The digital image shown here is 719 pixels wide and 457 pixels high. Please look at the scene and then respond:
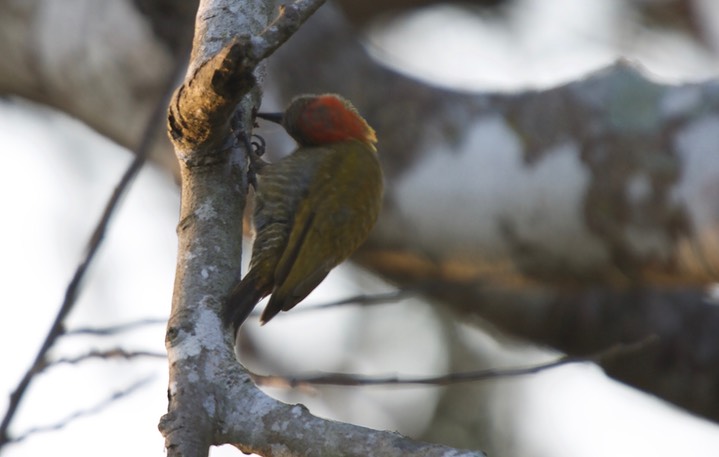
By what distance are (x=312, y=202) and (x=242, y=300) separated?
101cm

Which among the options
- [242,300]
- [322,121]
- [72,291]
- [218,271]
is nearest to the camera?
[218,271]

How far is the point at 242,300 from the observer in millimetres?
2113

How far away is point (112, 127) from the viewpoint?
17.6ft

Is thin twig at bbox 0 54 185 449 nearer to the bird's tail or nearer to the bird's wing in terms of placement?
the bird's tail

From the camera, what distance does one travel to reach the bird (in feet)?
9.21

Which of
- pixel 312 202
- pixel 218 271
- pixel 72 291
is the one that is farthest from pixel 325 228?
pixel 218 271

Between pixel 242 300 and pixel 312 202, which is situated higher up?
pixel 242 300

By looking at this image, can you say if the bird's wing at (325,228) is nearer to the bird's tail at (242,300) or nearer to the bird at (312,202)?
the bird at (312,202)

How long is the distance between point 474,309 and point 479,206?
1445 mm

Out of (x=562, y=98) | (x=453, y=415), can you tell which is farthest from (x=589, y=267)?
(x=453, y=415)

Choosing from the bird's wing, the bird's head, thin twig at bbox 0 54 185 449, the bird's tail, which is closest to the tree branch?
the bird's tail

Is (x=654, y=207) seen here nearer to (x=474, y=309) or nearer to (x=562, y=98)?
(x=562, y=98)

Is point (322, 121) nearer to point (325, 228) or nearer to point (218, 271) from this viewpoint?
point (325, 228)

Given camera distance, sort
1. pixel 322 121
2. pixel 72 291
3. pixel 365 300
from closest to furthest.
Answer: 1. pixel 72 291
2. pixel 365 300
3. pixel 322 121
